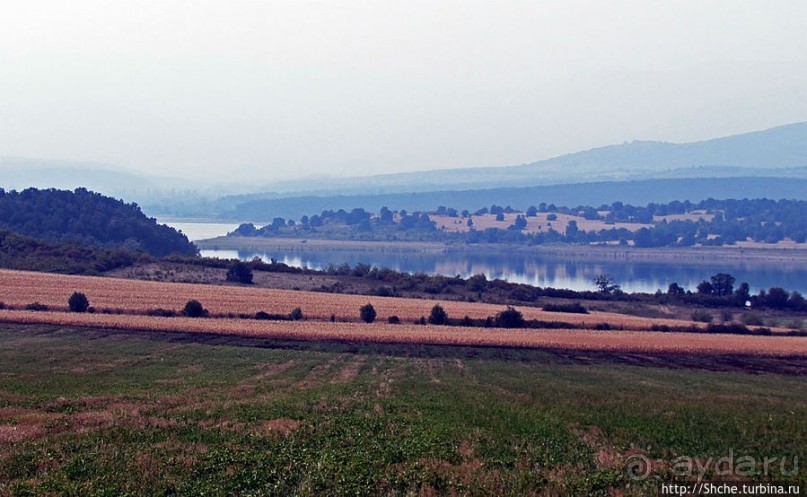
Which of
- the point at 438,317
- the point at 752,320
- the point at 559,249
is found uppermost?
the point at 559,249

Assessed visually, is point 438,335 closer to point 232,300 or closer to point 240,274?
point 232,300

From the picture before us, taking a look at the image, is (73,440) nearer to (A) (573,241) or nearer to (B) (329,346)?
(B) (329,346)

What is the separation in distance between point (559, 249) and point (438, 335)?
437ft

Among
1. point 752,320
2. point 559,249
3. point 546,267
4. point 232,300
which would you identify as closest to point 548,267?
point 546,267

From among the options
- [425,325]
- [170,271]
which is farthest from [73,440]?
[170,271]

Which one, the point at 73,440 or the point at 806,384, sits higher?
the point at 73,440

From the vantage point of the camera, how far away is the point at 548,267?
136 metres

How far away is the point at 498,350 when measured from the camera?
132 ft

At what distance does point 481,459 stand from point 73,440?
7.83 meters

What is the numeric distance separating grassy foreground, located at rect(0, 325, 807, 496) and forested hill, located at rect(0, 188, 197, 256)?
3048 inches

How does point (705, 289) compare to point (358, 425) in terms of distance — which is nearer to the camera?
point (358, 425)

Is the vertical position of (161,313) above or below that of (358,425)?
below

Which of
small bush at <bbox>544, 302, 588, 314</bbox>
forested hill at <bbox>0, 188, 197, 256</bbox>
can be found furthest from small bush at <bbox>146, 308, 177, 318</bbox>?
forested hill at <bbox>0, 188, 197, 256</bbox>

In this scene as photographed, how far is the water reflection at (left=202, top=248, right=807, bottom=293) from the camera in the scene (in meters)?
113
